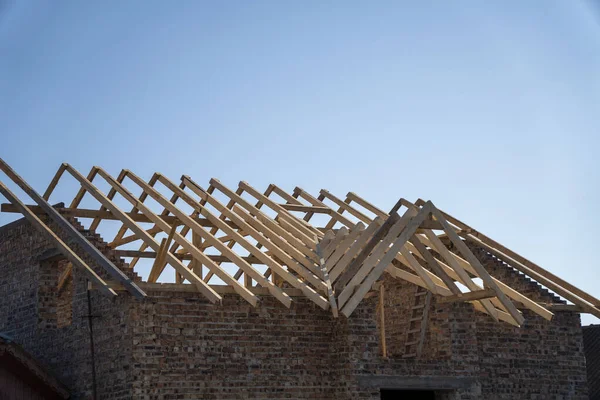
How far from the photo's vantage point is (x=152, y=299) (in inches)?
701

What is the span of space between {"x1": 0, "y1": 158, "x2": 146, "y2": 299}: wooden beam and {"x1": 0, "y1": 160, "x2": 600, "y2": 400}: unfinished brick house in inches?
1.4

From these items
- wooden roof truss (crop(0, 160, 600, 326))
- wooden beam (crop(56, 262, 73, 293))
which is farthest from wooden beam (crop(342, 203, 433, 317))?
wooden beam (crop(56, 262, 73, 293))

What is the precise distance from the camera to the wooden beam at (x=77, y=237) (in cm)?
1772

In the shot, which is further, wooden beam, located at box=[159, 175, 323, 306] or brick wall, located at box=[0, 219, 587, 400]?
wooden beam, located at box=[159, 175, 323, 306]

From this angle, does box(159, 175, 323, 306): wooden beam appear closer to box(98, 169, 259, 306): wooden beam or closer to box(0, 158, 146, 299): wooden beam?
box(98, 169, 259, 306): wooden beam

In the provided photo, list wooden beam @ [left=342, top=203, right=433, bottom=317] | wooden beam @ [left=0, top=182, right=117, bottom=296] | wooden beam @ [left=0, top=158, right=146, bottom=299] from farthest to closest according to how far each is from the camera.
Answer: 1. wooden beam @ [left=342, top=203, right=433, bottom=317]
2. wooden beam @ [left=0, top=182, right=117, bottom=296]
3. wooden beam @ [left=0, top=158, right=146, bottom=299]

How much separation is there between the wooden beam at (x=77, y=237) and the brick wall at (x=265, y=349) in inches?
13.3

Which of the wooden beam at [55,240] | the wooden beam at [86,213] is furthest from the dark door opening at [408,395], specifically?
the wooden beam at [55,240]

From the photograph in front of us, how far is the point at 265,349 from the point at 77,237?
→ 14.0 ft

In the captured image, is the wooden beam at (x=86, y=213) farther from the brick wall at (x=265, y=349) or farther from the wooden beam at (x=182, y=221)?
the brick wall at (x=265, y=349)

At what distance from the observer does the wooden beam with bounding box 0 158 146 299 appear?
1772 centimetres

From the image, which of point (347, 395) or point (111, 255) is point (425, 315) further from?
point (111, 255)

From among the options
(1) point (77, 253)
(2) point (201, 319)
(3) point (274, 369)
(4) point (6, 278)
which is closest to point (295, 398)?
(3) point (274, 369)

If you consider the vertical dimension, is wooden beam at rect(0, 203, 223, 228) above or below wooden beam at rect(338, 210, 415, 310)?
above
